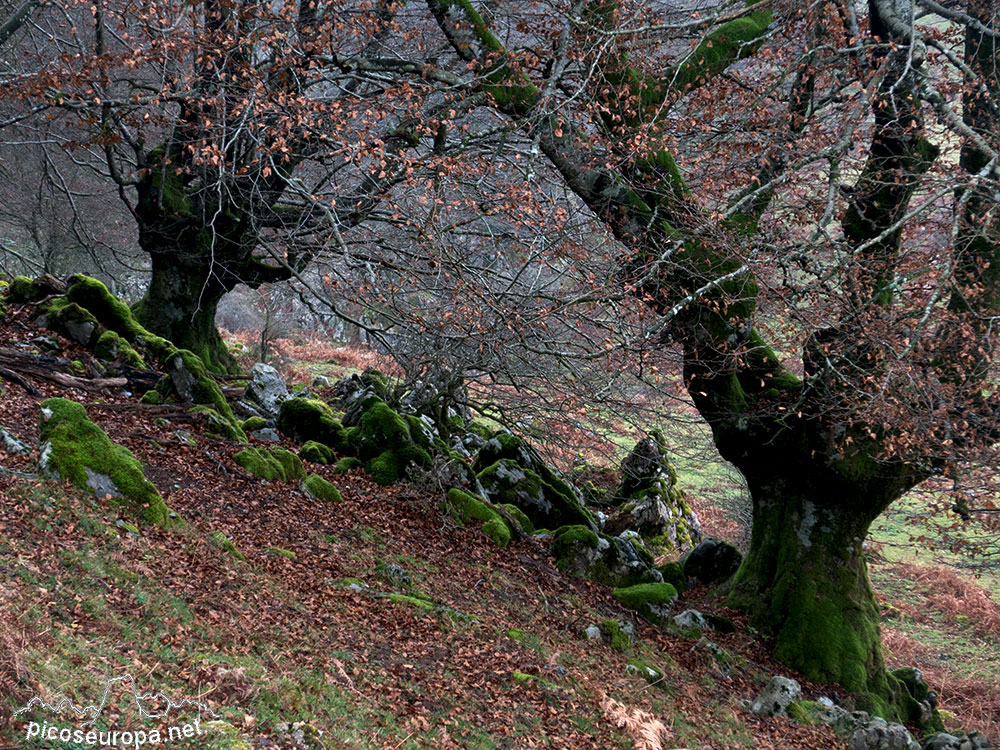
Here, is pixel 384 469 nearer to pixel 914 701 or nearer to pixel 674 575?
pixel 674 575

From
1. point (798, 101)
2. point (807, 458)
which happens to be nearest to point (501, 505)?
point (807, 458)

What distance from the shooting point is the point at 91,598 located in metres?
4.88

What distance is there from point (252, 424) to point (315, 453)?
1.35m

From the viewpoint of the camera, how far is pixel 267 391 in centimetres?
1356

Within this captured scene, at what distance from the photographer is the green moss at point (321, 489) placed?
969cm

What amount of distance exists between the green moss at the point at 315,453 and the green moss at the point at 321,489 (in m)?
1.25

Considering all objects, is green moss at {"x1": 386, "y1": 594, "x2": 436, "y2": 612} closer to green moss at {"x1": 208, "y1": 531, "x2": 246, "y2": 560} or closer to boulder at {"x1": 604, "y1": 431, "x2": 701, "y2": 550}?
green moss at {"x1": 208, "y1": 531, "x2": 246, "y2": 560}

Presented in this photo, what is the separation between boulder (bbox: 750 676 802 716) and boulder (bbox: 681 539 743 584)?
3751 millimetres

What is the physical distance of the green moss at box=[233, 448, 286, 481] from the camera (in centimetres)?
949

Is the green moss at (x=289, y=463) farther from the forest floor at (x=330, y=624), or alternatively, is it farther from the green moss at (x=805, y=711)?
the green moss at (x=805, y=711)

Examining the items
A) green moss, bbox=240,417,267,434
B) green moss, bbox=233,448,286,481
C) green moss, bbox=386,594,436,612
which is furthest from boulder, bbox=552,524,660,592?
green moss, bbox=240,417,267,434

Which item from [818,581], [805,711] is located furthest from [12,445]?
[818,581]

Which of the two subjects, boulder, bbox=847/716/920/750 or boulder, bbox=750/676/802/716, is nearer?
boulder, bbox=847/716/920/750

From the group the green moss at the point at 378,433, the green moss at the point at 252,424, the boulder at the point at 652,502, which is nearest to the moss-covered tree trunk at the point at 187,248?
the green moss at the point at 252,424
